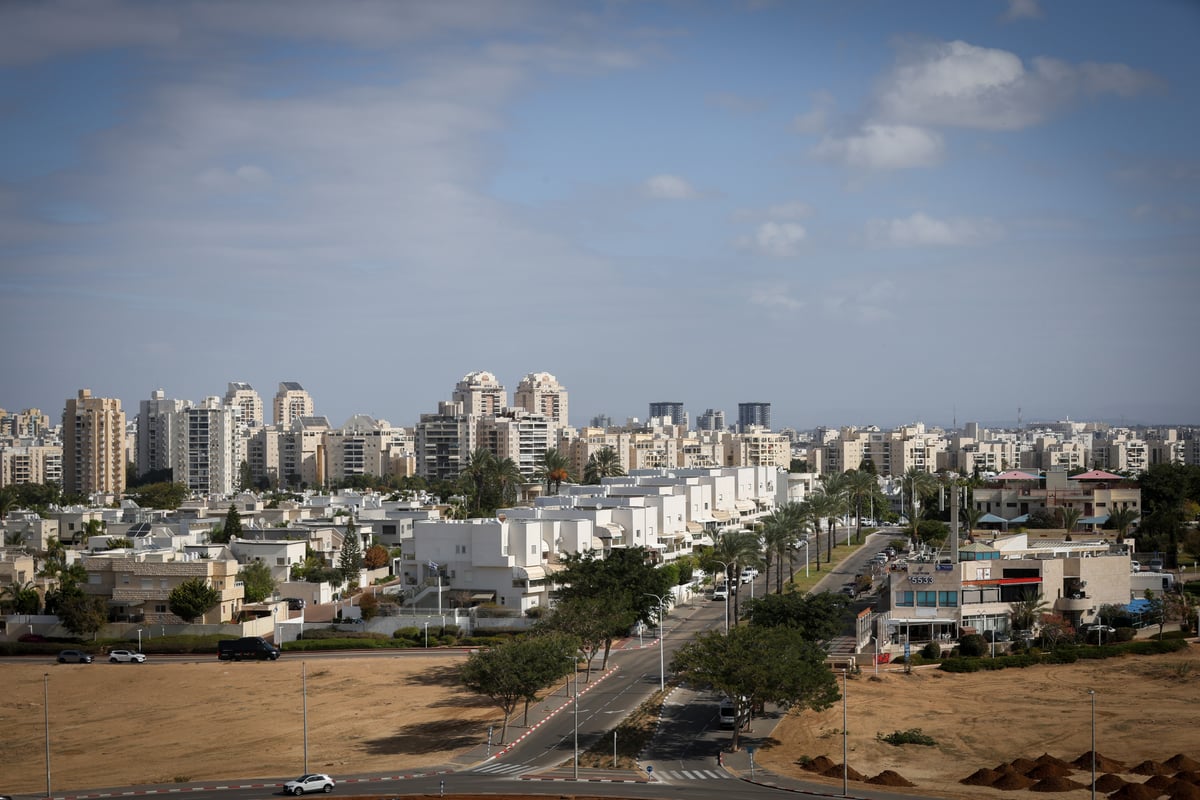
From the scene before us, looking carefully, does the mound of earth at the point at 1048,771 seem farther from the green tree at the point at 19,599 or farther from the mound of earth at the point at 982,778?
the green tree at the point at 19,599

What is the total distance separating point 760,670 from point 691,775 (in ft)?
18.1

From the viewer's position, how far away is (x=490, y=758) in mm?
47219

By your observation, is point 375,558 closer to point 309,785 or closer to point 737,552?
point 737,552

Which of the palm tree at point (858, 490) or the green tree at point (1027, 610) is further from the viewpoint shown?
the palm tree at point (858, 490)

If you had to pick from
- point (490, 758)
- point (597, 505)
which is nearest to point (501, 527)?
point (597, 505)

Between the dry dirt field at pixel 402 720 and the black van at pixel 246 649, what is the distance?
1351 mm

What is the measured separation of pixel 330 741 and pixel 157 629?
25.9 metres

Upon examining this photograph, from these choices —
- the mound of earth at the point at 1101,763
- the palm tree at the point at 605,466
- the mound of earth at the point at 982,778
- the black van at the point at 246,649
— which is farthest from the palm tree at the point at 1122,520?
the black van at the point at 246,649

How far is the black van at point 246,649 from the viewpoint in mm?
67625

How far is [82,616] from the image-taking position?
72.4 metres

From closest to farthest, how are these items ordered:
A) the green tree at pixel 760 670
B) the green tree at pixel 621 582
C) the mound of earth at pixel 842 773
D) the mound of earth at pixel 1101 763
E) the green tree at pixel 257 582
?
the mound of earth at pixel 842 773 → the mound of earth at pixel 1101 763 → the green tree at pixel 760 670 → the green tree at pixel 621 582 → the green tree at pixel 257 582

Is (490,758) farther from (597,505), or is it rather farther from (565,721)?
(597,505)

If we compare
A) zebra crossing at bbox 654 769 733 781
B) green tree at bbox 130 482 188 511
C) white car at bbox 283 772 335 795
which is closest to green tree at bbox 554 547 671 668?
zebra crossing at bbox 654 769 733 781

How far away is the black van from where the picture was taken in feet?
222
